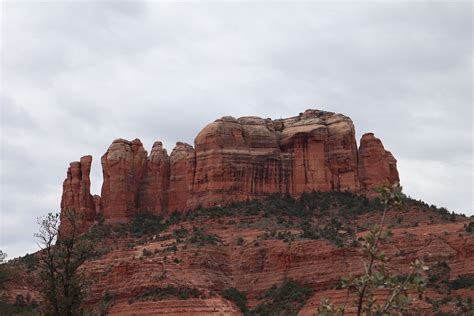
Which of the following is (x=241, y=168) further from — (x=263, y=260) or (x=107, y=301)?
(x=107, y=301)

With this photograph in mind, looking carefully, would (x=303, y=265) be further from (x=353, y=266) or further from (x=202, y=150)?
(x=202, y=150)

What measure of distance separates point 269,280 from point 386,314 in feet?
202

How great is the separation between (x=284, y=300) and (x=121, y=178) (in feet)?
119

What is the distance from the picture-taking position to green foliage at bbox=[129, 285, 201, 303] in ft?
222

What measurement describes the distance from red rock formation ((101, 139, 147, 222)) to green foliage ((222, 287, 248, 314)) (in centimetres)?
2771

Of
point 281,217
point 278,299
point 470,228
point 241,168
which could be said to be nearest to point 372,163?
point 281,217

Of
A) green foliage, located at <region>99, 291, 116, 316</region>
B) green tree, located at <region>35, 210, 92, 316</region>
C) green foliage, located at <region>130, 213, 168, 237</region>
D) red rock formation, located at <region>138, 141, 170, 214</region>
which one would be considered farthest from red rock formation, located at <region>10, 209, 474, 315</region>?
green tree, located at <region>35, 210, 92, 316</region>

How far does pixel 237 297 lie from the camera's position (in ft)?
234

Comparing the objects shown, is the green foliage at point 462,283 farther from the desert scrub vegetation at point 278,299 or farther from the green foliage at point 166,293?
the green foliage at point 166,293

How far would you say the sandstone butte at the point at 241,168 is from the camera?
92.7 meters

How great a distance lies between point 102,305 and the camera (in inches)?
2655

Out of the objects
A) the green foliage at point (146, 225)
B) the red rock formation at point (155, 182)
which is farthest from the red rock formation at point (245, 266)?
the red rock formation at point (155, 182)

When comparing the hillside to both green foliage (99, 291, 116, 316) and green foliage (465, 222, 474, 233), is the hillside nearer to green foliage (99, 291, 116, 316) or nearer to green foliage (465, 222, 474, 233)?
green foliage (99, 291, 116, 316)

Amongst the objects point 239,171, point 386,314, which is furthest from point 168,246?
point 386,314
